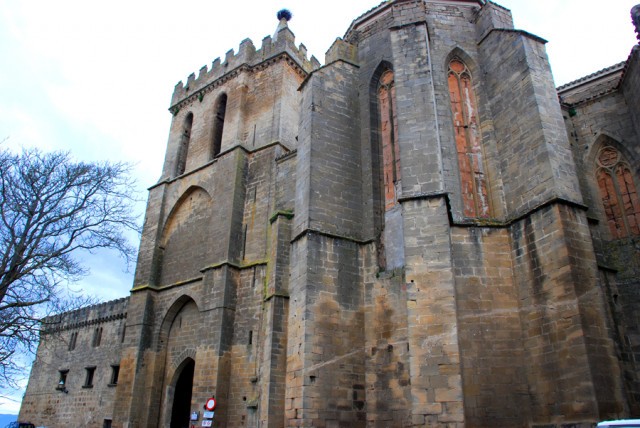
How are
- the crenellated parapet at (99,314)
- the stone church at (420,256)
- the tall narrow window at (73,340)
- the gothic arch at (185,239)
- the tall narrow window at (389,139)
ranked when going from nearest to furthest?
the stone church at (420,256) → the tall narrow window at (389,139) → the gothic arch at (185,239) → the crenellated parapet at (99,314) → the tall narrow window at (73,340)

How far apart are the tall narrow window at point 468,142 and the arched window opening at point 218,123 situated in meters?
10.7

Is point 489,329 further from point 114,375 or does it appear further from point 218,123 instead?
point 114,375

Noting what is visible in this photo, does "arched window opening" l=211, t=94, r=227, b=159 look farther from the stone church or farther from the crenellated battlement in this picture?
the stone church

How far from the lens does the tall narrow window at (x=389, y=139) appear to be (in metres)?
10.9

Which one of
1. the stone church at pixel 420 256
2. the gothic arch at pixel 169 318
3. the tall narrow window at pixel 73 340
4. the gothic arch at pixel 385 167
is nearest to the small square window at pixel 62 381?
the tall narrow window at pixel 73 340

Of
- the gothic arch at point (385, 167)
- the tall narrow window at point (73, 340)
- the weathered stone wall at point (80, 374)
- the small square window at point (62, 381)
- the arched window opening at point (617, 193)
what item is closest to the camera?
the gothic arch at point (385, 167)

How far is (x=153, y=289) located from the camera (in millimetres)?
17328

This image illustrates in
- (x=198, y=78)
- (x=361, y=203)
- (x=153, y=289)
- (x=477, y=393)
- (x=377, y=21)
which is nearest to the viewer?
(x=477, y=393)

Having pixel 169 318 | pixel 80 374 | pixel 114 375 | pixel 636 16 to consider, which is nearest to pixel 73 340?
pixel 80 374

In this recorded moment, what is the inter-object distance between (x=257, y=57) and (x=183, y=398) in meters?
12.8

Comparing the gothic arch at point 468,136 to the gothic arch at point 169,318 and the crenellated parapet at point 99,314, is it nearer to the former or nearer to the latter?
the gothic arch at point 169,318

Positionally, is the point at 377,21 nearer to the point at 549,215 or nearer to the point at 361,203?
the point at 361,203

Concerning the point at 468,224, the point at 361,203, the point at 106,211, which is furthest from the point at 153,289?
the point at 468,224

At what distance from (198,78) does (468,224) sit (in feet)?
52.4
